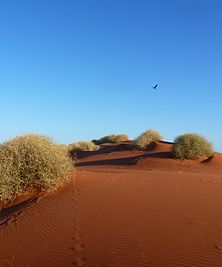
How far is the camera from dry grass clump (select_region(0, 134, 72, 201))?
1093 cm

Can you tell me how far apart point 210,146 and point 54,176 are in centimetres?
1615

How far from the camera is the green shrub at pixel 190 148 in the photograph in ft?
80.7

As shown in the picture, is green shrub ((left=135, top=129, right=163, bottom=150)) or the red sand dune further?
green shrub ((left=135, top=129, right=163, bottom=150))

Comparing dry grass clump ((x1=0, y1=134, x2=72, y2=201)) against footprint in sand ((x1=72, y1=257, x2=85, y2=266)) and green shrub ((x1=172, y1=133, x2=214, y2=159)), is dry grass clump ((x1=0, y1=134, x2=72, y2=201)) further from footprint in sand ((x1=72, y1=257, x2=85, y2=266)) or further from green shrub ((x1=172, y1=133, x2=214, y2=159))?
green shrub ((x1=172, y1=133, x2=214, y2=159))

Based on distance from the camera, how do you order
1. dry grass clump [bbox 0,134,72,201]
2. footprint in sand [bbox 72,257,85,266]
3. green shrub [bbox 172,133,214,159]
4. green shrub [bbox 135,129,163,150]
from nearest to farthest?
footprint in sand [bbox 72,257,85,266], dry grass clump [bbox 0,134,72,201], green shrub [bbox 172,133,214,159], green shrub [bbox 135,129,163,150]

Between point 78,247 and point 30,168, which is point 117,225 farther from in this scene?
point 30,168

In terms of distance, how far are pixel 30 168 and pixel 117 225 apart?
12.4 feet

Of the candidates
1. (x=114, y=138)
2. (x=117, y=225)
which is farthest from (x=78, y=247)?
(x=114, y=138)

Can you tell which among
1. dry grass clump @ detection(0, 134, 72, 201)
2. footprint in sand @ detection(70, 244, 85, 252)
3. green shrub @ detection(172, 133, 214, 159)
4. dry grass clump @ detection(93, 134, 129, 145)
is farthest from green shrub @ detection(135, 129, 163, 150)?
footprint in sand @ detection(70, 244, 85, 252)

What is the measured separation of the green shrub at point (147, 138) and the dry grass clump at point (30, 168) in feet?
67.5

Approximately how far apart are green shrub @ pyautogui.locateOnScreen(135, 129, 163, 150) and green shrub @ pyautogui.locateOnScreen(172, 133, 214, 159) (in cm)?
694

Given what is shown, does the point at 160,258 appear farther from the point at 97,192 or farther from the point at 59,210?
the point at 97,192

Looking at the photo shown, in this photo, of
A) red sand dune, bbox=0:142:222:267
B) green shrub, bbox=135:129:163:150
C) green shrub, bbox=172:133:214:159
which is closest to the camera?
red sand dune, bbox=0:142:222:267

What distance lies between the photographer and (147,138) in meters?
32.6
